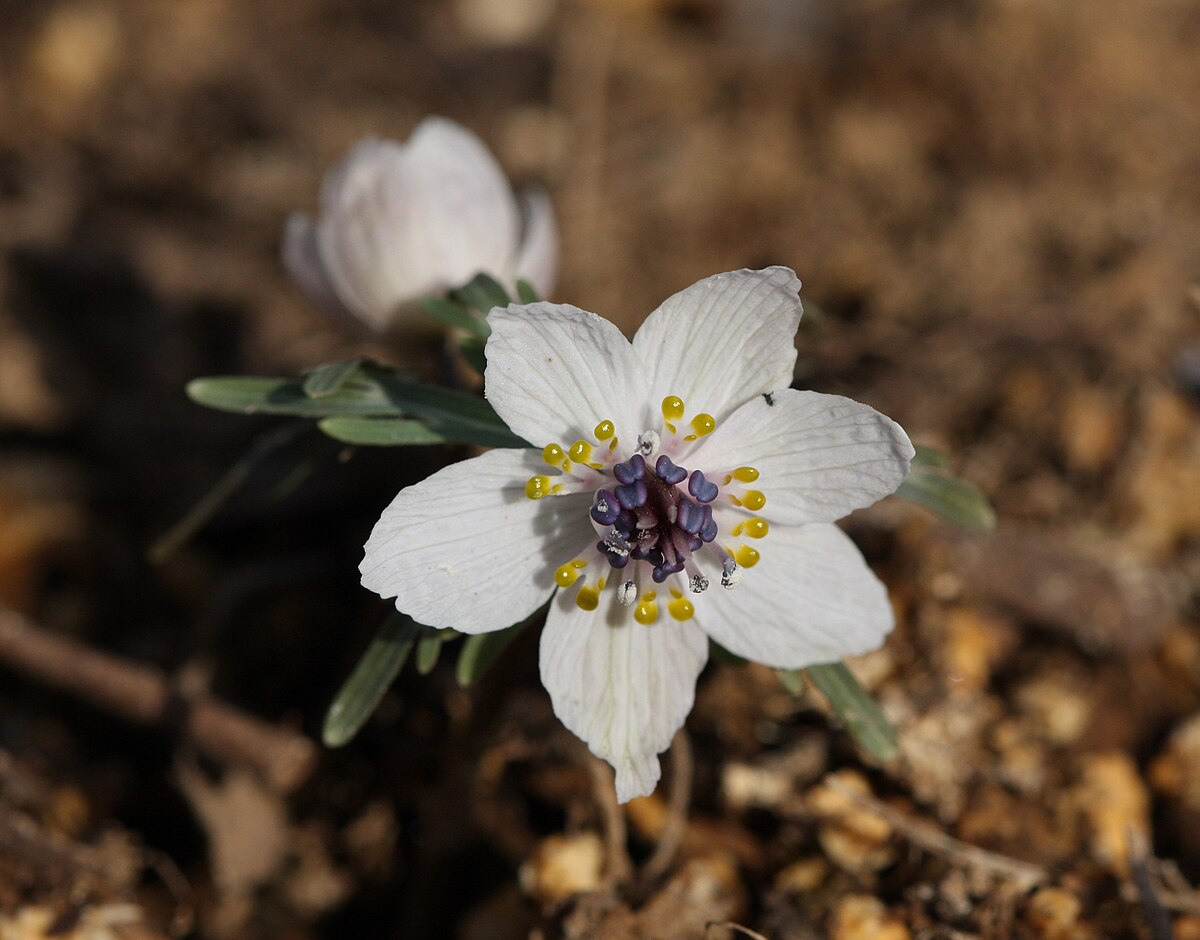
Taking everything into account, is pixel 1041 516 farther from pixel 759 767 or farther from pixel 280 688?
pixel 280 688

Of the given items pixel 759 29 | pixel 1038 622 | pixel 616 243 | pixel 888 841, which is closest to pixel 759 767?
pixel 888 841

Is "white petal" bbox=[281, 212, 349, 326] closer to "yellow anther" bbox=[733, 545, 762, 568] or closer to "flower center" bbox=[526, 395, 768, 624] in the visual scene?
"flower center" bbox=[526, 395, 768, 624]

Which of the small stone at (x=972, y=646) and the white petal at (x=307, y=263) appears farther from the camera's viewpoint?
the small stone at (x=972, y=646)

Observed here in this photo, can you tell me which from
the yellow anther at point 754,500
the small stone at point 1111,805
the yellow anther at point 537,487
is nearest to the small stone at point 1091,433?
the small stone at point 1111,805

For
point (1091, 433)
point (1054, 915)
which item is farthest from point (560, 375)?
point (1091, 433)

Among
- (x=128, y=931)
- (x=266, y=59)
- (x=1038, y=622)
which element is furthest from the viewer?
(x=266, y=59)

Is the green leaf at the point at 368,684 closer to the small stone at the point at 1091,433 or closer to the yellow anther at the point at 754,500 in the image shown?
the yellow anther at the point at 754,500
